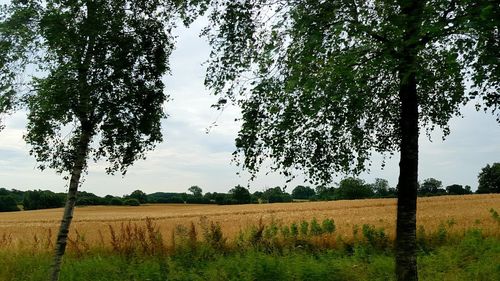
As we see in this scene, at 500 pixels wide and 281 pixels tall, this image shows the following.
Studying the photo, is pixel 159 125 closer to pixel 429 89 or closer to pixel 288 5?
pixel 288 5

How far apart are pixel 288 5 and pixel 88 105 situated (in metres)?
5.42

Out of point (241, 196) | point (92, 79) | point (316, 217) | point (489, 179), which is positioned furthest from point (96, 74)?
point (489, 179)

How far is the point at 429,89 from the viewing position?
1144cm

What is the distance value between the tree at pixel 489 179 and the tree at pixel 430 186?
29039 mm

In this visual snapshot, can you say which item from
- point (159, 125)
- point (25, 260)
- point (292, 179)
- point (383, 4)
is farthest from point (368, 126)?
point (25, 260)

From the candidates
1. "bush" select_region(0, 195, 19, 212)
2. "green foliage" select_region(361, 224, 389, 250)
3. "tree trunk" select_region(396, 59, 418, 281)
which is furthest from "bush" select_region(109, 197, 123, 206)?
"tree trunk" select_region(396, 59, 418, 281)

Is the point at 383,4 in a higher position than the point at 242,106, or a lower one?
higher

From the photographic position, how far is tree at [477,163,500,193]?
98.3 m

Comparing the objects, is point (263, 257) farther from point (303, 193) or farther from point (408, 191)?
point (303, 193)

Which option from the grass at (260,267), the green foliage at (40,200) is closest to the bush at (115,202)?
the green foliage at (40,200)

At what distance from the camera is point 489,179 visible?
330 ft

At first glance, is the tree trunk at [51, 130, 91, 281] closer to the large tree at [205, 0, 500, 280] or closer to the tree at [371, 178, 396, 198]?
the large tree at [205, 0, 500, 280]

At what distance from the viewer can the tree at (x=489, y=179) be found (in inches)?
3871

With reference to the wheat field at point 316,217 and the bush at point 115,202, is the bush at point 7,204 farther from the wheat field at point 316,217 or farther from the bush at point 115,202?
the wheat field at point 316,217
